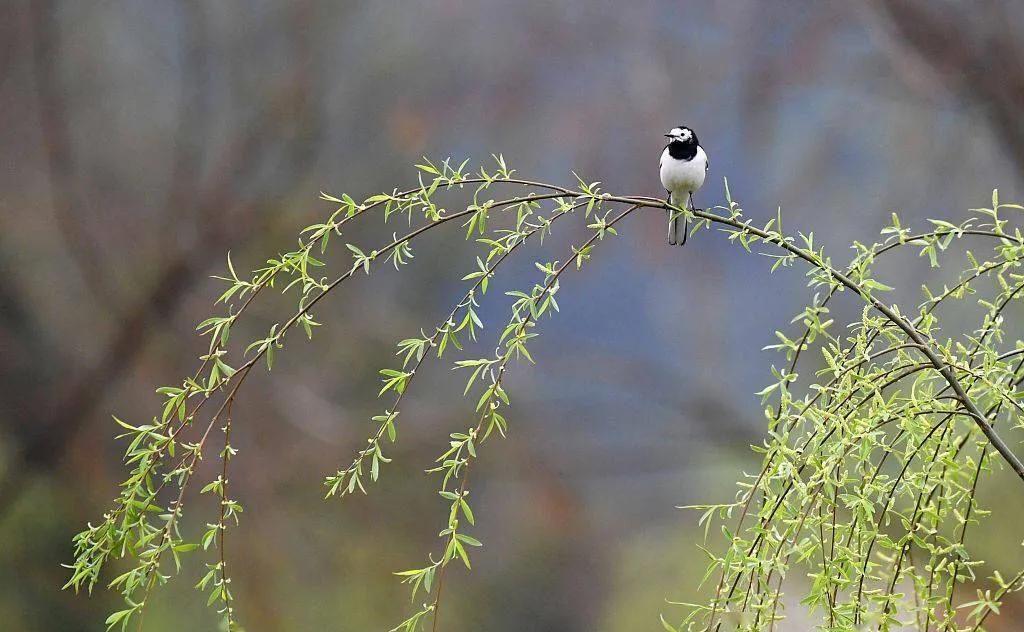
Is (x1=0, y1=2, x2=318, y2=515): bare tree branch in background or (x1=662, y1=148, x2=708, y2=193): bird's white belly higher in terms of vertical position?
(x1=662, y1=148, x2=708, y2=193): bird's white belly

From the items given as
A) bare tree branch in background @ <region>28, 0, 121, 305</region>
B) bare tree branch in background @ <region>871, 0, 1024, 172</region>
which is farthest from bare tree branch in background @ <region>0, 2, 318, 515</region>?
bare tree branch in background @ <region>871, 0, 1024, 172</region>

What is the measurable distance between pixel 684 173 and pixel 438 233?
0.73m

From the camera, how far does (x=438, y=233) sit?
1.93m

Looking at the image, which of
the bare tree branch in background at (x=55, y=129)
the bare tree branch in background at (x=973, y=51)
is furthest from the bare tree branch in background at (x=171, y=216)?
the bare tree branch in background at (x=973, y=51)

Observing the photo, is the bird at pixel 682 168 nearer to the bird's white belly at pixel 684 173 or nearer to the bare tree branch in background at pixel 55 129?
the bird's white belly at pixel 684 173

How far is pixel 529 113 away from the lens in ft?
6.39

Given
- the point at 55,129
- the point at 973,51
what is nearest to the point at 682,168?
the point at 973,51

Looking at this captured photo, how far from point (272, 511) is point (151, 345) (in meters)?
0.42

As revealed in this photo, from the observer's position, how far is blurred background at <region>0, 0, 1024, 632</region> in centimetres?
190

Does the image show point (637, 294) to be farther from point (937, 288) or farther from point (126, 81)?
point (126, 81)

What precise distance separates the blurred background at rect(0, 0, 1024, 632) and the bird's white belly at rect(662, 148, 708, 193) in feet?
1.89

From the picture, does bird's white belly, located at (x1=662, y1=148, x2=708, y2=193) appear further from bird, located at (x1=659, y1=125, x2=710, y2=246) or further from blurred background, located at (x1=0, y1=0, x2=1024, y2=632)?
blurred background, located at (x1=0, y1=0, x2=1024, y2=632)

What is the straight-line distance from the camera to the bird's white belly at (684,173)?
1322mm

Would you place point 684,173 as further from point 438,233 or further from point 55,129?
point 55,129
